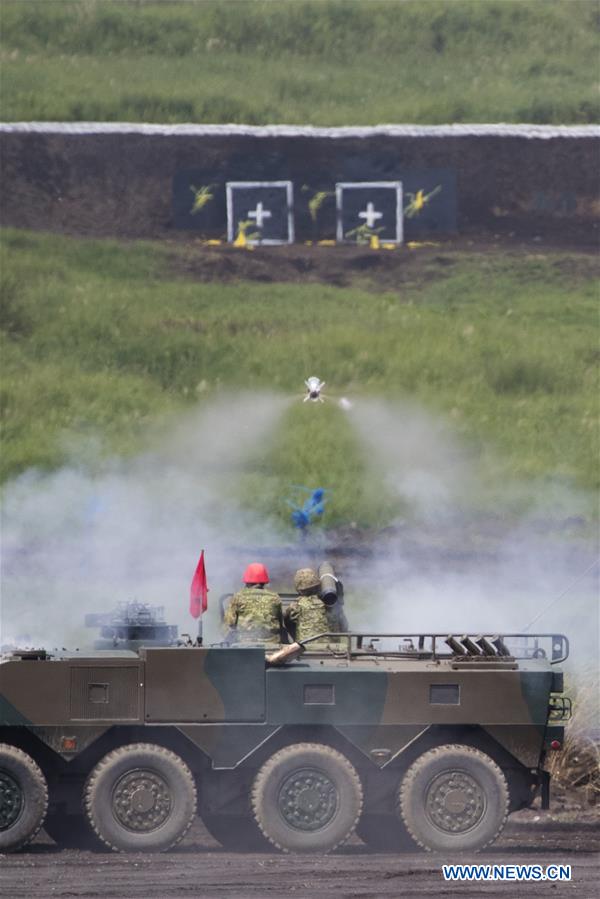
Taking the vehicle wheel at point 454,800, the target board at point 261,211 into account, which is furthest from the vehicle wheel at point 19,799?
the target board at point 261,211

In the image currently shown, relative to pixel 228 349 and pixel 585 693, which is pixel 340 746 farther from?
pixel 228 349

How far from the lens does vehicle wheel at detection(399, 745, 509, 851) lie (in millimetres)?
15273

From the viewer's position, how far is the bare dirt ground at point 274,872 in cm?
1346

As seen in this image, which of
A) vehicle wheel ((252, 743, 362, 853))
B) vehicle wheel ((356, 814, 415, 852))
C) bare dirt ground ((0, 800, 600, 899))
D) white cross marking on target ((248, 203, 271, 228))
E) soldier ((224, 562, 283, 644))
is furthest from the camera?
white cross marking on target ((248, 203, 271, 228))

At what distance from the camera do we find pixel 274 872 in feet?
46.9

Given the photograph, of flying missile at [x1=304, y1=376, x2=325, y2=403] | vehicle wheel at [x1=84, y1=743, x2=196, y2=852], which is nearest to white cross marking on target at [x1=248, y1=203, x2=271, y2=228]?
flying missile at [x1=304, y1=376, x2=325, y2=403]

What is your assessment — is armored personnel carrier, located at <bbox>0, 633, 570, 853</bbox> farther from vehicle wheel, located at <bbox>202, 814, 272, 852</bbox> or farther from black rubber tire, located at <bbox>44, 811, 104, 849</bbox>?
black rubber tire, located at <bbox>44, 811, 104, 849</bbox>

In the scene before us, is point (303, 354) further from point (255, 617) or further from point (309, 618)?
point (255, 617)

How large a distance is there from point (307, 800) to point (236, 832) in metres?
0.98

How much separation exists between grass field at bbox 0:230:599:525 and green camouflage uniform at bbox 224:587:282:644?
536 inches

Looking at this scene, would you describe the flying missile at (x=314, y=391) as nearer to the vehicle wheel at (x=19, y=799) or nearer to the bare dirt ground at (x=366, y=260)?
the bare dirt ground at (x=366, y=260)

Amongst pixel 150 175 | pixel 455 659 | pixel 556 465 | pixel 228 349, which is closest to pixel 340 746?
pixel 455 659

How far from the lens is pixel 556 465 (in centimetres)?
3152

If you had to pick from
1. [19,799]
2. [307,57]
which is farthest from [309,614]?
[307,57]
